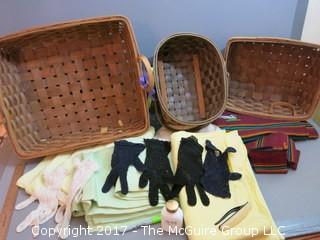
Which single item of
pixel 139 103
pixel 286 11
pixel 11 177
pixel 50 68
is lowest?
pixel 11 177

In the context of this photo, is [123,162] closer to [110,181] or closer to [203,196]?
[110,181]

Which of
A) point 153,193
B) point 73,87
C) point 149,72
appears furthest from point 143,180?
point 73,87

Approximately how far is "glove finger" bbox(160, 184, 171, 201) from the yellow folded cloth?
29 millimetres

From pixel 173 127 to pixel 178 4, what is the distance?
0.41 meters

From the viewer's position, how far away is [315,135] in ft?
3.03

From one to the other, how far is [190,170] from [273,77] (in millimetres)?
511

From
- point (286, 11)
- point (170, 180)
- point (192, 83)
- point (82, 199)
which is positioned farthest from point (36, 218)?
point (286, 11)

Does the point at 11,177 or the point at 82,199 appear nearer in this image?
the point at 82,199

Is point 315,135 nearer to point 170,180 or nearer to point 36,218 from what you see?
point 170,180

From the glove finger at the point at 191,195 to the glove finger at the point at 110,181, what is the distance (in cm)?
18

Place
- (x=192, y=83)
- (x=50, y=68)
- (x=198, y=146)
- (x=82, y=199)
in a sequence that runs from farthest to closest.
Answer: (x=192, y=83)
(x=50, y=68)
(x=198, y=146)
(x=82, y=199)

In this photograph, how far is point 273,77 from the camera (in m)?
1.02

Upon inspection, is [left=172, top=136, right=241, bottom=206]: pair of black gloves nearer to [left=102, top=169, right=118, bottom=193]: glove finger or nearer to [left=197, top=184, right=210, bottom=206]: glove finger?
[left=197, top=184, right=210, bottom=206]: glove finger

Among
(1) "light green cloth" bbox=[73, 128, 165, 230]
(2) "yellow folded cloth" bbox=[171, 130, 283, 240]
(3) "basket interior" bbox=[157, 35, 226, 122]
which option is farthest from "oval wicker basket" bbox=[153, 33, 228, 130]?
(1) "light green cloth" bbox=[73, 128, 165, 230]
